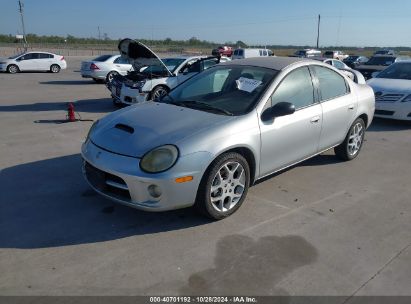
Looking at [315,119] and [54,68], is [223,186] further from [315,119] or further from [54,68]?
[54,68]

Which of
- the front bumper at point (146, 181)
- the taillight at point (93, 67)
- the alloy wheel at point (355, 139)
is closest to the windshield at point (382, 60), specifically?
the taillight at point (93, 67)

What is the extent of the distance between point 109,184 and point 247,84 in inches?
78.9

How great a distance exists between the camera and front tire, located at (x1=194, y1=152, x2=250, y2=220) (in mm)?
3758

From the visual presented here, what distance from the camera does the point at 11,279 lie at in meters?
2.98

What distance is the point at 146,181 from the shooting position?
350cm

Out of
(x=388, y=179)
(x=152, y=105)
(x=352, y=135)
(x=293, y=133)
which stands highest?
(x=152, y=105)

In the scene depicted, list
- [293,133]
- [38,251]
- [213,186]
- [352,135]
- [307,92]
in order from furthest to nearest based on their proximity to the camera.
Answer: [352,135], [307,92], [293,133], [213,186], [38,251]

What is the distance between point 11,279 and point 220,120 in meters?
2.35

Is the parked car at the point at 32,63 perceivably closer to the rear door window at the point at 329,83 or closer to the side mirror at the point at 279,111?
the rear door window at the point at 329,83

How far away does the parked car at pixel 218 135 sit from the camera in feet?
11.8

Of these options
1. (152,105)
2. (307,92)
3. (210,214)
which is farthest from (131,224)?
(307,92)

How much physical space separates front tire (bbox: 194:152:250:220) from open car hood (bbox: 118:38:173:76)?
19.2 feet

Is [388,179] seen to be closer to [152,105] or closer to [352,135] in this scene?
[352,135]

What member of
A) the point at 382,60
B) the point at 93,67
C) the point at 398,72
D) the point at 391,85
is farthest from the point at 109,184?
the point at 382,60
